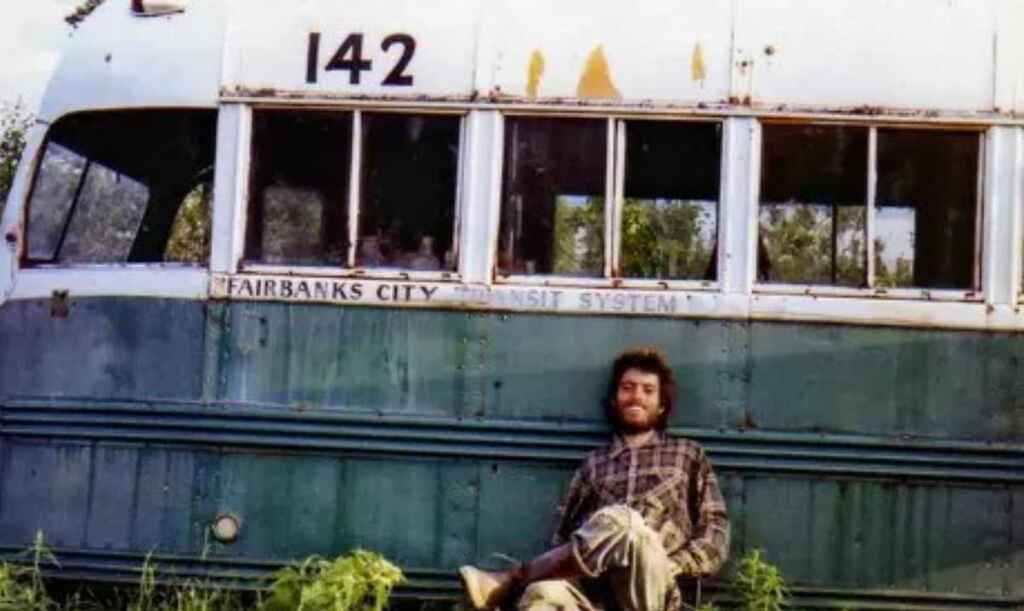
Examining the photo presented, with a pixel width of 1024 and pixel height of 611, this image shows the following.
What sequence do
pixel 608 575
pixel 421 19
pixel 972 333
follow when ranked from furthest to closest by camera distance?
pixel 421 19, pixel 972 333, pixel 608 575

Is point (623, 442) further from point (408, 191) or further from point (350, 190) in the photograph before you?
point (350, 190)

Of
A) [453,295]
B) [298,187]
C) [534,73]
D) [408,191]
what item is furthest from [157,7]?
[453,295]

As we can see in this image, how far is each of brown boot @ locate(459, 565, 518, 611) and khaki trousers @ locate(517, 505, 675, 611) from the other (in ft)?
0.51

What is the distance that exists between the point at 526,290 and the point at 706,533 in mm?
1154

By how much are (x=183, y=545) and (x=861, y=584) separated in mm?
2648

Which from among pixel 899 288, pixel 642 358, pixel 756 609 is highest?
pixel 899 288

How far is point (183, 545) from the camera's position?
5.27 m

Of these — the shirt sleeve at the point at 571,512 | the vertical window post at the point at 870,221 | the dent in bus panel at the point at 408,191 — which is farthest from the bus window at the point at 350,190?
the vertical window post at the point at 870,221

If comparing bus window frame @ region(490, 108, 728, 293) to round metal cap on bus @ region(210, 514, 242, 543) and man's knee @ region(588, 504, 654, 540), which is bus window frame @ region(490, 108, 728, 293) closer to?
man's knee @ region(588, 504, 654, 540)

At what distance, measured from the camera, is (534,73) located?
521 cm

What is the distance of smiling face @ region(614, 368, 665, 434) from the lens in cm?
491

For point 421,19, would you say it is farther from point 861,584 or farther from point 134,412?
point 861,584

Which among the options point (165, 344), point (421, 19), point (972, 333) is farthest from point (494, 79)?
point (972, 333)

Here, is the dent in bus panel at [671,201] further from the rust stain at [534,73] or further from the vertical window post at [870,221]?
the vertical window post at [870,221]
